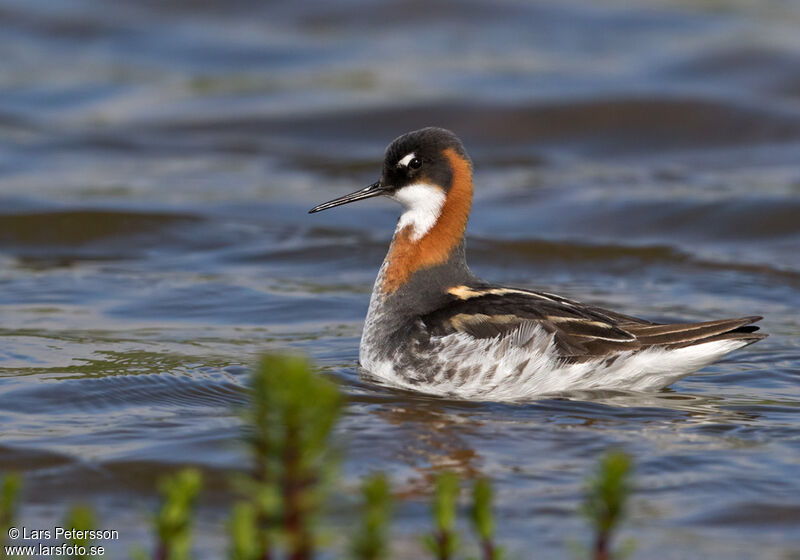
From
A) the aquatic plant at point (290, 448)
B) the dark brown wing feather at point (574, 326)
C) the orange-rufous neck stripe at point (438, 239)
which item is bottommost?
the aquatic plant at point (290, 448)

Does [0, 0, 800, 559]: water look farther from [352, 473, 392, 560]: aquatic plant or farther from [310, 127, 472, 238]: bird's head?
[352, 473, 392, 560]: aquatic plant

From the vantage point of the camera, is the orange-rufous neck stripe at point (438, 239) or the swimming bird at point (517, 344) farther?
the orange-rufous neck stripe at point (438, 239)

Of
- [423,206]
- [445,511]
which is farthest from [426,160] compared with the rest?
[445,511]

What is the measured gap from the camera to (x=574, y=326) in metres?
6.73

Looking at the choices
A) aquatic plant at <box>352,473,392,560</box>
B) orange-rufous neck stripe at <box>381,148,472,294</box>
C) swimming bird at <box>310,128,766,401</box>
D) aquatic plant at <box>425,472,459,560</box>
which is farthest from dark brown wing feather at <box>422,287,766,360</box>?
aquatic plant at <box>352,473,392,560</box>

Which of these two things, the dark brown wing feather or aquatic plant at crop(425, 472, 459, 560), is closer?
aquatic plant at crop(425, 472, 459, 560)

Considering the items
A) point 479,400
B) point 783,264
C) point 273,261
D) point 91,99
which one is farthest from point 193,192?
point 479,400

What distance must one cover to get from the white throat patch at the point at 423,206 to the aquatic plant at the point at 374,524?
4693 mm

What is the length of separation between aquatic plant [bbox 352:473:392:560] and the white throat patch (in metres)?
4.69

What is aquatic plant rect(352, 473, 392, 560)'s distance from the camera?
2.76m

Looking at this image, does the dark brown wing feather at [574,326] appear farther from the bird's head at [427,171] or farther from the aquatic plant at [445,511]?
the aquatic plant at [445,511]

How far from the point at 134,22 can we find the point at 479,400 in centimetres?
1300

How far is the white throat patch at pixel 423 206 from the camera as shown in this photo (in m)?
7.49

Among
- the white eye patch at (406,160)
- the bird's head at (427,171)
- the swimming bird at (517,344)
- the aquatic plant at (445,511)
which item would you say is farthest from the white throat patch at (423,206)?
the aquatic plant at (445,511)
